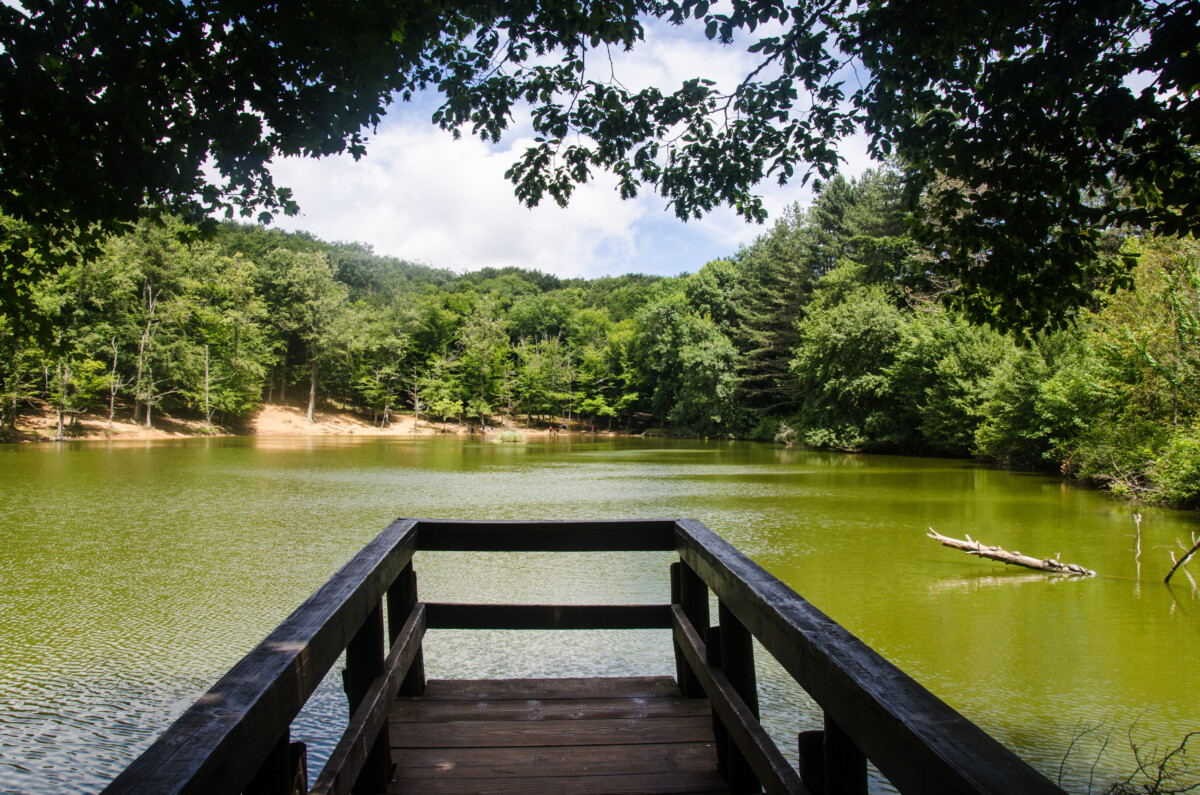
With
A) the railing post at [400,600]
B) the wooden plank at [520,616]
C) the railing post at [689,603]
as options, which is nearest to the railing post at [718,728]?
the railing post at [689,603]

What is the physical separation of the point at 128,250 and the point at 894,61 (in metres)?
40.6

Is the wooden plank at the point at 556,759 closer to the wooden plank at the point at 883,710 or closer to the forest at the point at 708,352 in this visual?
the wooden plank at the point at 883,710

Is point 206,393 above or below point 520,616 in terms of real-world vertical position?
above

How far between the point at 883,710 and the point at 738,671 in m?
1.20

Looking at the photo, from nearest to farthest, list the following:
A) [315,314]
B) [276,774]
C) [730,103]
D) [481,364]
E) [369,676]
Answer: [276,774] < [369,676] < [730,103] < [315,314] < [481,364]

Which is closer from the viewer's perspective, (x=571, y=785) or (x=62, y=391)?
(x=571, y=785)

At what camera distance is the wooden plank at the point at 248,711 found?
2.97 feet

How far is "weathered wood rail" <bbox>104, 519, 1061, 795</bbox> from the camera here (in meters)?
0.98

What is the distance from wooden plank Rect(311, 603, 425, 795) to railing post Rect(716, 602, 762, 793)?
1.07m

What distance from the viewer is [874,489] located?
17031 mm

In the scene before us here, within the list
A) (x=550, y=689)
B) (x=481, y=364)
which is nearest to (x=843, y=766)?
(x=550, y=689)

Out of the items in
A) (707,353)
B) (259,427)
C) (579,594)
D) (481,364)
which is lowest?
(579,594)

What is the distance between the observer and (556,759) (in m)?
2.52

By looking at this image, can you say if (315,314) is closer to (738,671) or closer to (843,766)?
(738,671)
